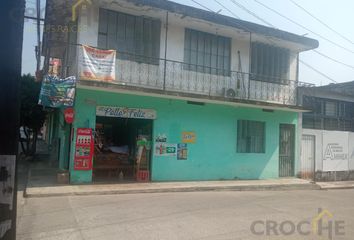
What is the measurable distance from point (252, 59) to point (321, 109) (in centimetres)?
476

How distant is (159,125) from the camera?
1378 centimetres

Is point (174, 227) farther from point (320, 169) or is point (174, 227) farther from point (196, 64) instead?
point (320, 169)

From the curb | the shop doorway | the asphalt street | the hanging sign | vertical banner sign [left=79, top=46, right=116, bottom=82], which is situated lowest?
the asphalt street

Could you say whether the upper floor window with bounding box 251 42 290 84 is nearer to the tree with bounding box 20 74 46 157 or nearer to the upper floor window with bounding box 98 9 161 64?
the upper floor window with bounding box 98 9 161 64

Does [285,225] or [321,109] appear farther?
[321,109]

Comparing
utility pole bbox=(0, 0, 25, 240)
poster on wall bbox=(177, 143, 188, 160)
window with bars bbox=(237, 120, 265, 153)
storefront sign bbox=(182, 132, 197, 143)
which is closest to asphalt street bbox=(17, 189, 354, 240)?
poster on wall bbox=(177, 143, 188, 160)

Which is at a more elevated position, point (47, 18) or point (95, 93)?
point (47, 18)

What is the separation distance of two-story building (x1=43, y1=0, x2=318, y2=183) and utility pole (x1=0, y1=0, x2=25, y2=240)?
30.7ft

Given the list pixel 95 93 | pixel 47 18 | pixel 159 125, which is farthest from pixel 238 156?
pixel 47 18

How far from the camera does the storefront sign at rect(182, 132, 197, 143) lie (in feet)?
46.8

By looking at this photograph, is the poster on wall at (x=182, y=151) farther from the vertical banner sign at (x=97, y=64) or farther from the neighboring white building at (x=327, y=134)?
the neighboring white building at (x=327, y=134)

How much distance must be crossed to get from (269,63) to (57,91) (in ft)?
32.5

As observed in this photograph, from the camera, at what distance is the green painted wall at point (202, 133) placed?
497 inches

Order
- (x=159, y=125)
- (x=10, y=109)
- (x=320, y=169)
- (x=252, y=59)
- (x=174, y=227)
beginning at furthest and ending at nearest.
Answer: (x=320, y=169), (x=252, y=59), (x=159, y=125), (x=174, y=227), (x=10, y=109)
